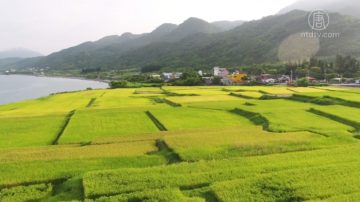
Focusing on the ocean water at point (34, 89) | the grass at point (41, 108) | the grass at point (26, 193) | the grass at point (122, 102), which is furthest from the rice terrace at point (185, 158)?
the ocean water at point (34, 89)

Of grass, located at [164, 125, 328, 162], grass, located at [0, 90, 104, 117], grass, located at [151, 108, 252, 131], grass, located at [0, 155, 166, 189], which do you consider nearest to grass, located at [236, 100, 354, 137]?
grass, located at [164, 125, 328, 162]

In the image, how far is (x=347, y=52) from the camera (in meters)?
112

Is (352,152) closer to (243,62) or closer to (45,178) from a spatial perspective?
(45,178)

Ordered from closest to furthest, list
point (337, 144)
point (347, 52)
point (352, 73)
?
point (337, 144)
point (352, 73)
point (347, 52)

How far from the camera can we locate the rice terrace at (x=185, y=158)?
12.4m

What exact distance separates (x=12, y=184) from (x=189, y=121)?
14.9 meters

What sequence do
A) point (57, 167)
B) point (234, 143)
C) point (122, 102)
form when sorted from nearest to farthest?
1. point (57, 167)
2. point (234, 143)
3. point (122, 102)

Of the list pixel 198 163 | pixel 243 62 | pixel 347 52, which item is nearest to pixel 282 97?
pixel 198 163

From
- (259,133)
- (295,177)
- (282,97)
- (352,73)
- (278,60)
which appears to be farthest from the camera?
(278,60)

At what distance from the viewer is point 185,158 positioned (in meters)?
16.3

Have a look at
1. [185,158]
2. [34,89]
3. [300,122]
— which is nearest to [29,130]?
[185,158]

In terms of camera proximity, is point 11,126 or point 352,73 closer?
point 11,126

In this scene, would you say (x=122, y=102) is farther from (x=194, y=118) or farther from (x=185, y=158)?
(x=185, y=158)

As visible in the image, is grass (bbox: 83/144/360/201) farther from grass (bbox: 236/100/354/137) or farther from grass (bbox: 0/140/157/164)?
grass (bbox: 236/100/354/137)
